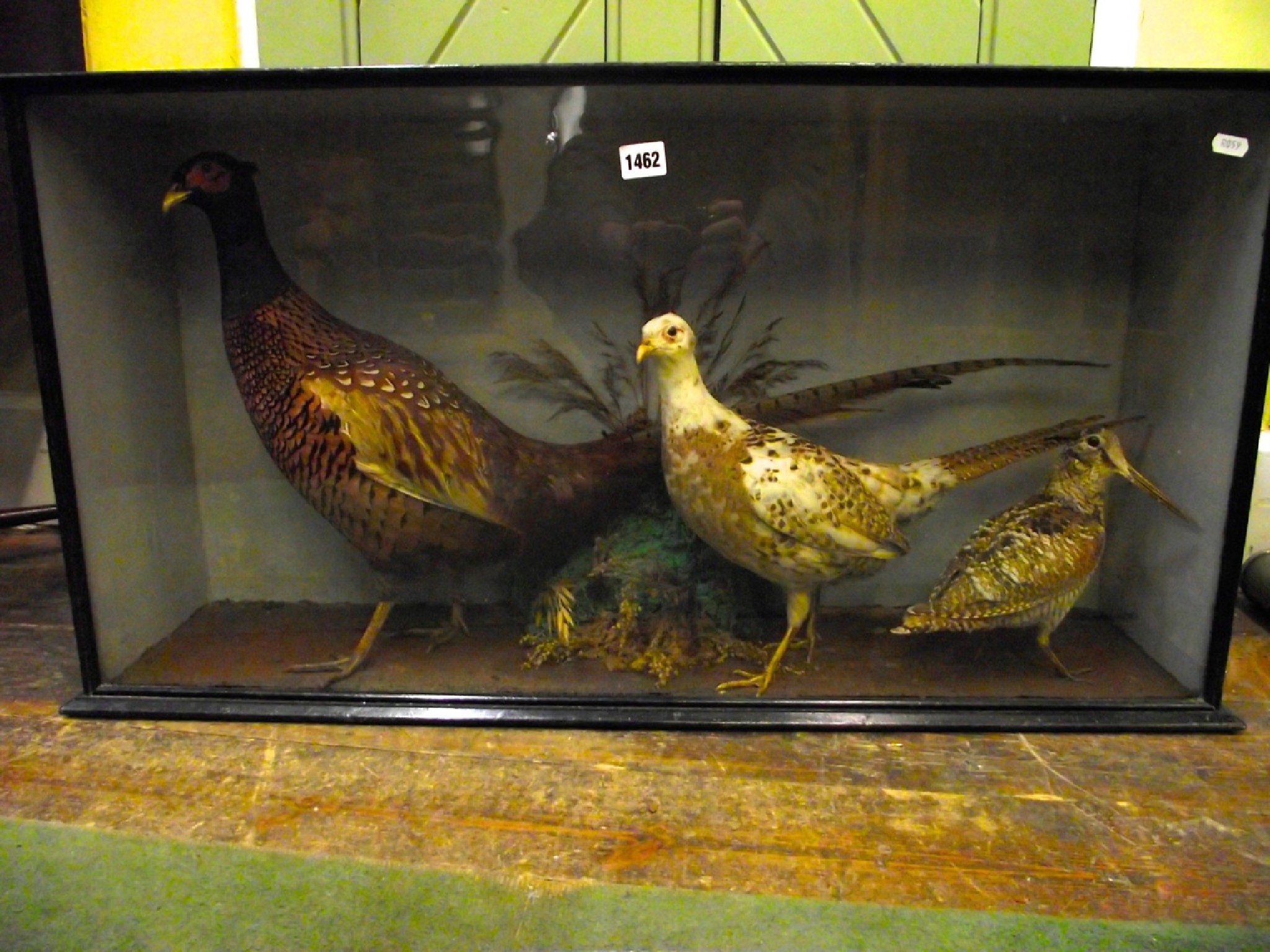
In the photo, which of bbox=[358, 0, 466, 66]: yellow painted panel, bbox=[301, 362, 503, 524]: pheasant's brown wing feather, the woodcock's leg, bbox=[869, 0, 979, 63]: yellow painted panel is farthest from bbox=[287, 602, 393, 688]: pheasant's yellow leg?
bbox=[869, 0, 979, 63]: yellow painted panel

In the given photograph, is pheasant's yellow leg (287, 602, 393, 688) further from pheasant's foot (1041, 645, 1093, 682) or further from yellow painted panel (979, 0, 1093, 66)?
yellow painted panel (979, 0, 1093, 66)

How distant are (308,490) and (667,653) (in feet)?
2.09

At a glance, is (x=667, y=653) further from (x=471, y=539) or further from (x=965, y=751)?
Answer: (x=965, y=751)

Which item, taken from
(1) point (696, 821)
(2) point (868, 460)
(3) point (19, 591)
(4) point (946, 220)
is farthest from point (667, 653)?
(3) point (19, 591)

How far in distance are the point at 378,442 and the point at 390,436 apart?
0.8 inches

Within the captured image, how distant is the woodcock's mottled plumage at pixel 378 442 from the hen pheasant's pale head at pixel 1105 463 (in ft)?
2.28

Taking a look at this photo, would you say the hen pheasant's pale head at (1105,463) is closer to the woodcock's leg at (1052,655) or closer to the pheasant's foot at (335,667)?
the woodcock's leg at (1052,655)

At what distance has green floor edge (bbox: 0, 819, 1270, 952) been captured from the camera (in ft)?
3.33

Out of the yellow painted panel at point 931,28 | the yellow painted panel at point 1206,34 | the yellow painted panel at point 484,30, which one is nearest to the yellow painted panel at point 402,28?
the yellow painted panel at point 484,30

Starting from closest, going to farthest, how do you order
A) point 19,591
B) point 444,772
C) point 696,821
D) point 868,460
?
1. point 696,821
2. point 444,772
3. point 868,460
4. point 19,591

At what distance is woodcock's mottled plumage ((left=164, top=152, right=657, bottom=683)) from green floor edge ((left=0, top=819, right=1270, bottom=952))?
46 centimetres

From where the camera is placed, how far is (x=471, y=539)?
1530 mm

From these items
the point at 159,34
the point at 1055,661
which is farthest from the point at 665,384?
the point at 159,34

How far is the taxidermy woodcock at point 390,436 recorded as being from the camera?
1458 mm
